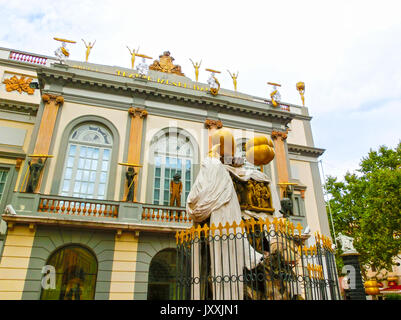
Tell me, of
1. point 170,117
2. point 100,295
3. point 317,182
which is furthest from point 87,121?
point 317,182

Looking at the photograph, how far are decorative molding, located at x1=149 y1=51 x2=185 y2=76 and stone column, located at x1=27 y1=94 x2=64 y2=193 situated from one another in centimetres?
628

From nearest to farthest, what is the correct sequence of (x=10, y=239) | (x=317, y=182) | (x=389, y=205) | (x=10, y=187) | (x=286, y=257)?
(x=286, y=257) < (x=10, y=239) < (x=10, y=187) < (x=389, y=205) < (x=317, y=182)

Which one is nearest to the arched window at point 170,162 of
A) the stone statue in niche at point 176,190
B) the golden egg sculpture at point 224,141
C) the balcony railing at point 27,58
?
the stone statue in niche at point 176,190

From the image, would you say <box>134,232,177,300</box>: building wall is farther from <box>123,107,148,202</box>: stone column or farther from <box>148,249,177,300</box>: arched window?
<box>123,107,148,202</box>: stone column

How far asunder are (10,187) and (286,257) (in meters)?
13.5

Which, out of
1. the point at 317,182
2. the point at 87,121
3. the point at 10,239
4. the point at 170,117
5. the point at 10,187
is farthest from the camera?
the point at 317,182

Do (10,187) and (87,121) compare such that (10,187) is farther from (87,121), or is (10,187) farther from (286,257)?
(286,257)

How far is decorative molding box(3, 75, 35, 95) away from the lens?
15.9 meters

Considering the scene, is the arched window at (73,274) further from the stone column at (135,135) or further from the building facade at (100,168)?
the stone column at (135,135)

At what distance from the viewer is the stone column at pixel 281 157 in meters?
15.9

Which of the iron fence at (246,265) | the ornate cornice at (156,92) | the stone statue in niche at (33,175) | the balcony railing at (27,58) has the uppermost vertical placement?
the balcony railing at (27,58)

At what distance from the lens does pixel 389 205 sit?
18406 millimetres

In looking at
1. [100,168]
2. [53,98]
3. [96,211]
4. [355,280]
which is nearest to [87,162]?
[100,168]

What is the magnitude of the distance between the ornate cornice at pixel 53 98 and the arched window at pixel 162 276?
832 centimetres
